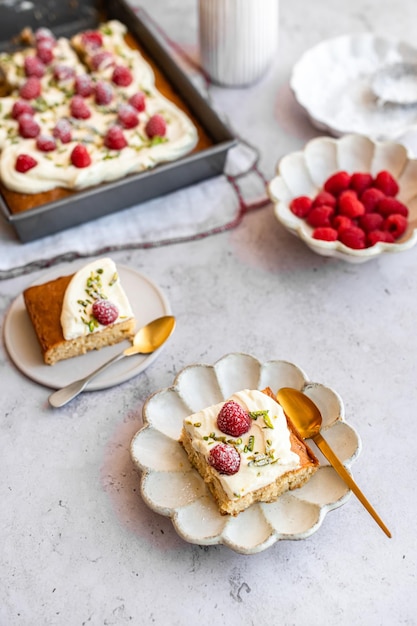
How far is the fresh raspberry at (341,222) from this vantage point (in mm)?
1786

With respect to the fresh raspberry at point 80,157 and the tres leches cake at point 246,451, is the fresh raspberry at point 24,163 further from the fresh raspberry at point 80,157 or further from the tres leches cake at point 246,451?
Result: the tres leches cake at point 246,451

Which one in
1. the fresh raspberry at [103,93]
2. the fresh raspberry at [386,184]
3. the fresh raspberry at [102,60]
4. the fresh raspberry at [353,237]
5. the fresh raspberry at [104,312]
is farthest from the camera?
the fresh raspberry at [102,60]

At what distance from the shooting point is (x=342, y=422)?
1.44 m

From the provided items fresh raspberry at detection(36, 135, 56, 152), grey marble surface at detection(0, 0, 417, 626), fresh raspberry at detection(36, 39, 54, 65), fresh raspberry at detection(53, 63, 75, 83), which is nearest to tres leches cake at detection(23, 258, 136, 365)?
grey marble surface at detection(0, 0, 417, 626)

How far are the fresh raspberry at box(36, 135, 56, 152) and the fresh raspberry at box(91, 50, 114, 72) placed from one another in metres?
0.38

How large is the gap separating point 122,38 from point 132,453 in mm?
1464

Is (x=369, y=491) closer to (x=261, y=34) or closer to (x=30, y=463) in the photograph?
(x=30, y=463)

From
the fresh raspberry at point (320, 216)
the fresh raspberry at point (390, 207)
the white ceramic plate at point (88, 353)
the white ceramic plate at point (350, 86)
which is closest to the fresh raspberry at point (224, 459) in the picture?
the white ceramic plate at point (88, 353)

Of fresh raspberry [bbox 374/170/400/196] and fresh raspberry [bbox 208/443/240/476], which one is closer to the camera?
fresh raspberry [bbox 208/443/240/476]

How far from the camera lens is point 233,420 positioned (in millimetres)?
1359

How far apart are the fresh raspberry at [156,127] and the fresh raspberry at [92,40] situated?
453 mm

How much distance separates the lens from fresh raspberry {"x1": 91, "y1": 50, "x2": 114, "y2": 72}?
2.20 metres

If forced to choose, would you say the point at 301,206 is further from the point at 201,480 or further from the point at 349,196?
the point at 201,480

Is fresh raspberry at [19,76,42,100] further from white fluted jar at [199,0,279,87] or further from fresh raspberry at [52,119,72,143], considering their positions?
white fluted jar at [199,0,279,87]
